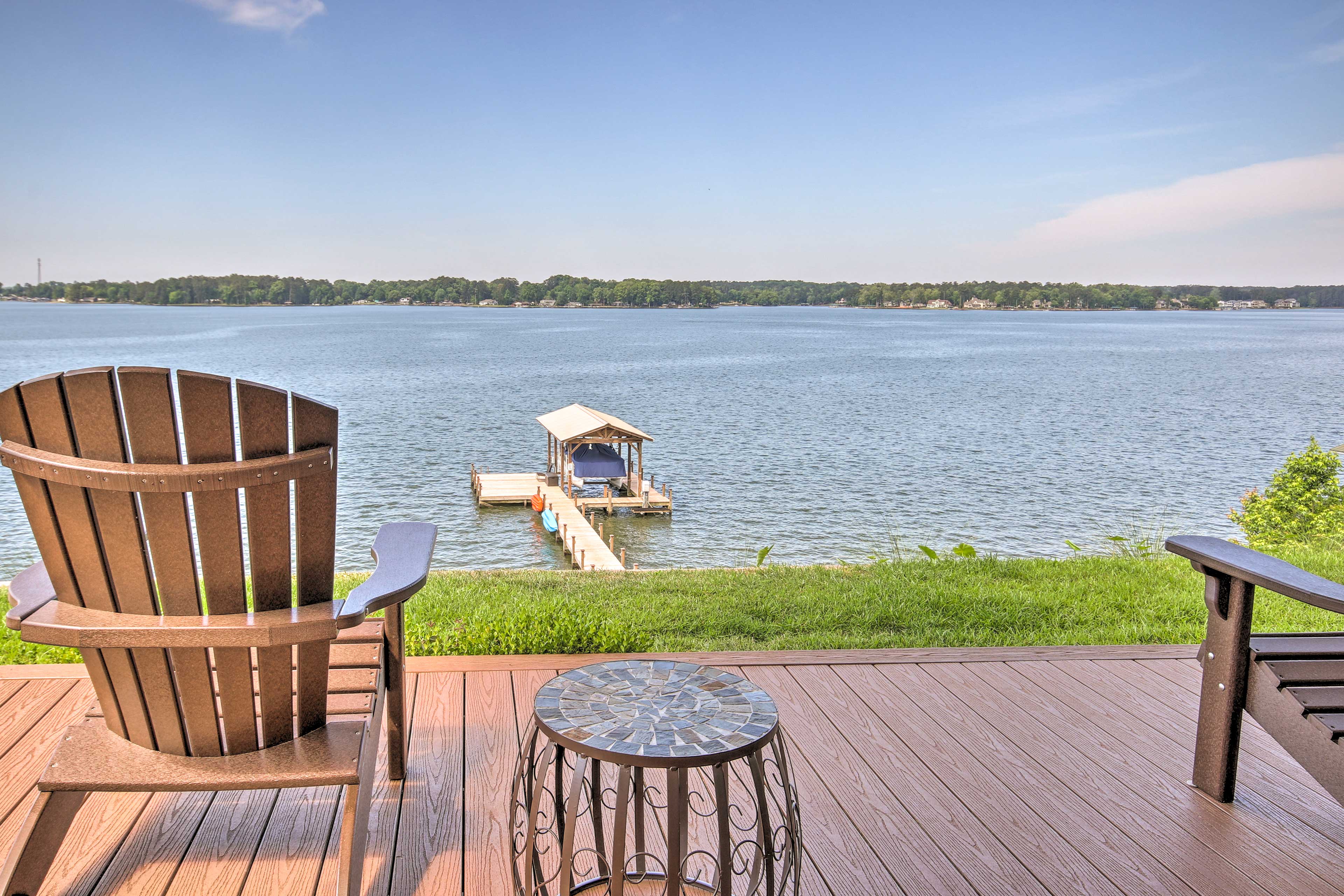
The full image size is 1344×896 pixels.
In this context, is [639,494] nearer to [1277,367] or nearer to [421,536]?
[421,536]

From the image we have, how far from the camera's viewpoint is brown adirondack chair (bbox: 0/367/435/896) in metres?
1.30

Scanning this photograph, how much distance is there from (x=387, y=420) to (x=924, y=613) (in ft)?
107

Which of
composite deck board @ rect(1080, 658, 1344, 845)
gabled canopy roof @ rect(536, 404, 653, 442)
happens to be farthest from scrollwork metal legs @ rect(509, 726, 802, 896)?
gabled canopy roof @ rect(536, 404, 653, 442)

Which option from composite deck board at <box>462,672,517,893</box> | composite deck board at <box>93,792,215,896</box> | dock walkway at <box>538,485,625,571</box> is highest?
composite deck board at <box>93,792,215,896</box>

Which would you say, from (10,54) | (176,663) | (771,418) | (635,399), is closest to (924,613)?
(176,663)

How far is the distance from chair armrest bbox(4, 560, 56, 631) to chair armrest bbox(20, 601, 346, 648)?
0.04ft

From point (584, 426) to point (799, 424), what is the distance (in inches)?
643

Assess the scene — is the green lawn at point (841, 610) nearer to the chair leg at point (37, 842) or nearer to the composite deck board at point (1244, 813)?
the composite deck board at point (1244, 813)

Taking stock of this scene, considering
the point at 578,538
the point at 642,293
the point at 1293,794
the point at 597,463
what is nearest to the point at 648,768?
the point at 1293,794

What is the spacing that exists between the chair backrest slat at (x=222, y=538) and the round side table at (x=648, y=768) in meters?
0.52

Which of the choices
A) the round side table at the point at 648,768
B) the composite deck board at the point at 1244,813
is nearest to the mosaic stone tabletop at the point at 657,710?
the round side table at the point at 648,768

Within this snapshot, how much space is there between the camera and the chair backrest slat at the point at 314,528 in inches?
55.2

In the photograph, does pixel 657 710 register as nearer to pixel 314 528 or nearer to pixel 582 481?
pixel 314 528

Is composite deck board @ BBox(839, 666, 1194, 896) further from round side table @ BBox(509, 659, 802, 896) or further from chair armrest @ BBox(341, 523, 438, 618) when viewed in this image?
chair armrest @ BBox(341, 523, 438, 618)
